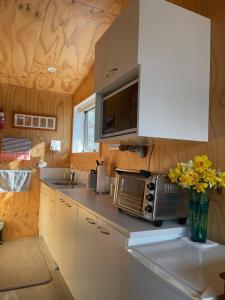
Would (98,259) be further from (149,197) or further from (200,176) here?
(200,176)

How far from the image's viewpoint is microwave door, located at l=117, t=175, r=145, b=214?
4.86ft

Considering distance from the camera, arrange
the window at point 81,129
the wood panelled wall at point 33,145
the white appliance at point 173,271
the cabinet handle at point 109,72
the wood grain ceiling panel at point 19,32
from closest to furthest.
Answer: the white appliance at point 173,271
the cabinet handle at point 109,72
the wood grain ceiling panel at point 19,32
the wood panelled wall at point 33,145
the window at point 81,129

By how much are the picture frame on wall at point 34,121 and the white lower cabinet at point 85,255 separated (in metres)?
2.18

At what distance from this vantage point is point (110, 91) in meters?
1.92

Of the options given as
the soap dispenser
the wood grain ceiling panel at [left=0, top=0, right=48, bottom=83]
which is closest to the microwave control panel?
the soap dispenser

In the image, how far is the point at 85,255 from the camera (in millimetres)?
1772

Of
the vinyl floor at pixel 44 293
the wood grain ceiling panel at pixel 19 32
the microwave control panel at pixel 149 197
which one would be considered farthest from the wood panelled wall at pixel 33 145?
the microwave control panel at pixel 149 197

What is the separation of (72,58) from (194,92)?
1.94 meters

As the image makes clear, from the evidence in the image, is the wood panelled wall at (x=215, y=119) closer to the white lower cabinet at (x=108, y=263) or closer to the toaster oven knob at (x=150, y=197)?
the toaster oven knob at (x=150, y=197)

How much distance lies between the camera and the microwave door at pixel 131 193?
1.48 m

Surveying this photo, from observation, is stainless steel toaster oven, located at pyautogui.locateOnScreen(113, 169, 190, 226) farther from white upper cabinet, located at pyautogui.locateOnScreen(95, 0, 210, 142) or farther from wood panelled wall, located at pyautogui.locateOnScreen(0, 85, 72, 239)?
wood panelled wall, located at pyautogui.locateOnScreen(0, 85, 72, 239)

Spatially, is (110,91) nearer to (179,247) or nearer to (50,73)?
(179,247)

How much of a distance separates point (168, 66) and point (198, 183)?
686 millimetres

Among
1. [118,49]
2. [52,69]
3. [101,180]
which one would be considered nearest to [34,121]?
[52,69]
